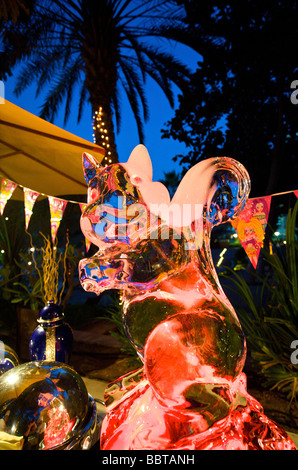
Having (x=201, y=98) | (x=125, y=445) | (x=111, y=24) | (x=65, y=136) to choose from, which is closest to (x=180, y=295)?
(x=125, y=445)

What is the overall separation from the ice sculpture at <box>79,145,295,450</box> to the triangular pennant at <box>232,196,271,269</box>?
4.05 ft

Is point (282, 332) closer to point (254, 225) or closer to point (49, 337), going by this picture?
point (254, 225)

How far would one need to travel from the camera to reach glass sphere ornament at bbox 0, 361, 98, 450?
717 mm

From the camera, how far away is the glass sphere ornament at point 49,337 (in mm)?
1955

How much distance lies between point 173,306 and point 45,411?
433 mm

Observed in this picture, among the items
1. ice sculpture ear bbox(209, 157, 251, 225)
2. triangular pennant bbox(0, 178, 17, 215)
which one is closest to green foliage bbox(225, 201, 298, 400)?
ice sculpture ear bbox(209, 157, 251, 225)

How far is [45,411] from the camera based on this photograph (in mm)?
744

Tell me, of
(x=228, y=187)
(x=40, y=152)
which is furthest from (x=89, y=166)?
(x=40, y=152)

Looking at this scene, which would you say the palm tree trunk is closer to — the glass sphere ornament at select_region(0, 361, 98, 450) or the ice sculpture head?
the ice sculpture head

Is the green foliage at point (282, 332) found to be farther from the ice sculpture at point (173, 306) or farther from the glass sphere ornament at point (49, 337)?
the ice sculpture at point (173, 306)

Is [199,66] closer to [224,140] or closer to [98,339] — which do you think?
[224,140]

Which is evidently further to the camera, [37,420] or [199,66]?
[199,66]
